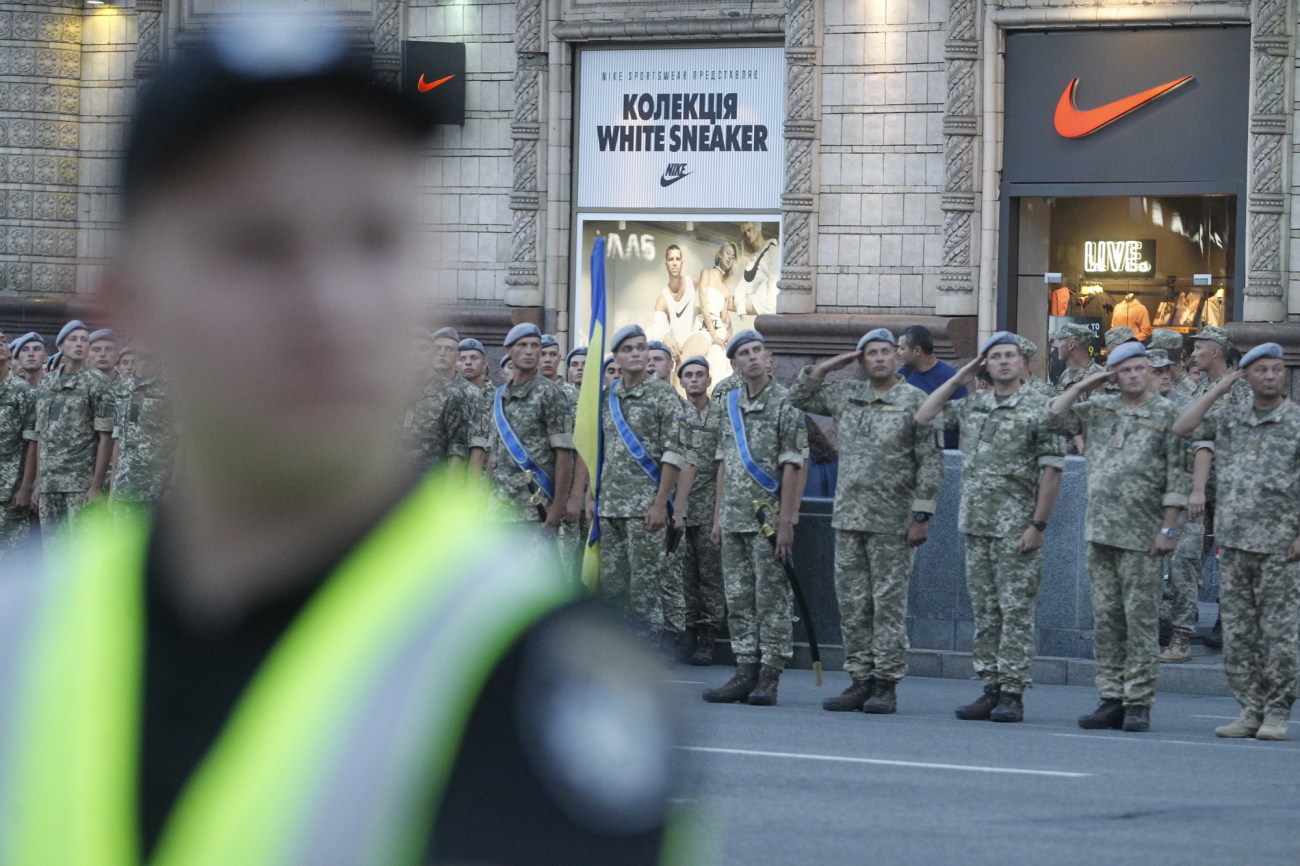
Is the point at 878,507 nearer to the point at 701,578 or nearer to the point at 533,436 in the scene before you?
the point at 533,436

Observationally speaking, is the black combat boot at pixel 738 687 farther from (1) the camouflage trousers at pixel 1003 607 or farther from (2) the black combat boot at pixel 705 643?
(2) the black combat boot at pixel 705 643

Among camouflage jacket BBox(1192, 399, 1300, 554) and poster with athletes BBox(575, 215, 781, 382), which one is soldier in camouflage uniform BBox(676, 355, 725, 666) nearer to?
camouflage jacket BBox(1192, 399, 1300, 554)

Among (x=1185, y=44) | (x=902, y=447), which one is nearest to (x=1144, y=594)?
(x=902, y=447)

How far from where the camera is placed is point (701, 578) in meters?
14.1

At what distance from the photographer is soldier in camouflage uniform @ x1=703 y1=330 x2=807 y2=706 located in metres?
11.6

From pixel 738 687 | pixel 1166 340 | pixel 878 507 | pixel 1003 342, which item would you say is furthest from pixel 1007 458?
pixel 1166 340

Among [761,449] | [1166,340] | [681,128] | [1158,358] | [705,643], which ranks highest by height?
[681,128]

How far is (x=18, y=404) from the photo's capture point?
16.3 m

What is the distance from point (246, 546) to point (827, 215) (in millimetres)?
21115

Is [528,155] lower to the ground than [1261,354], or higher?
higher

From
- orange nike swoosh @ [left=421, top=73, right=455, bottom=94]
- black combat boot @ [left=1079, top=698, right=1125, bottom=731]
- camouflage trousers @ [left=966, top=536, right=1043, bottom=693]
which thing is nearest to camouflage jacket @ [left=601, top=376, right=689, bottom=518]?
camouflage trousers @ [left=966, top=536, right=1043, bottom=693]

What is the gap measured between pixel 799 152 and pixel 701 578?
347 inches

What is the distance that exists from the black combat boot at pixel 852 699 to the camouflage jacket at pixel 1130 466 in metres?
1.49

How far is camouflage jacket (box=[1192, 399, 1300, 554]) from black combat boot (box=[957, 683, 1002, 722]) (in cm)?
147
